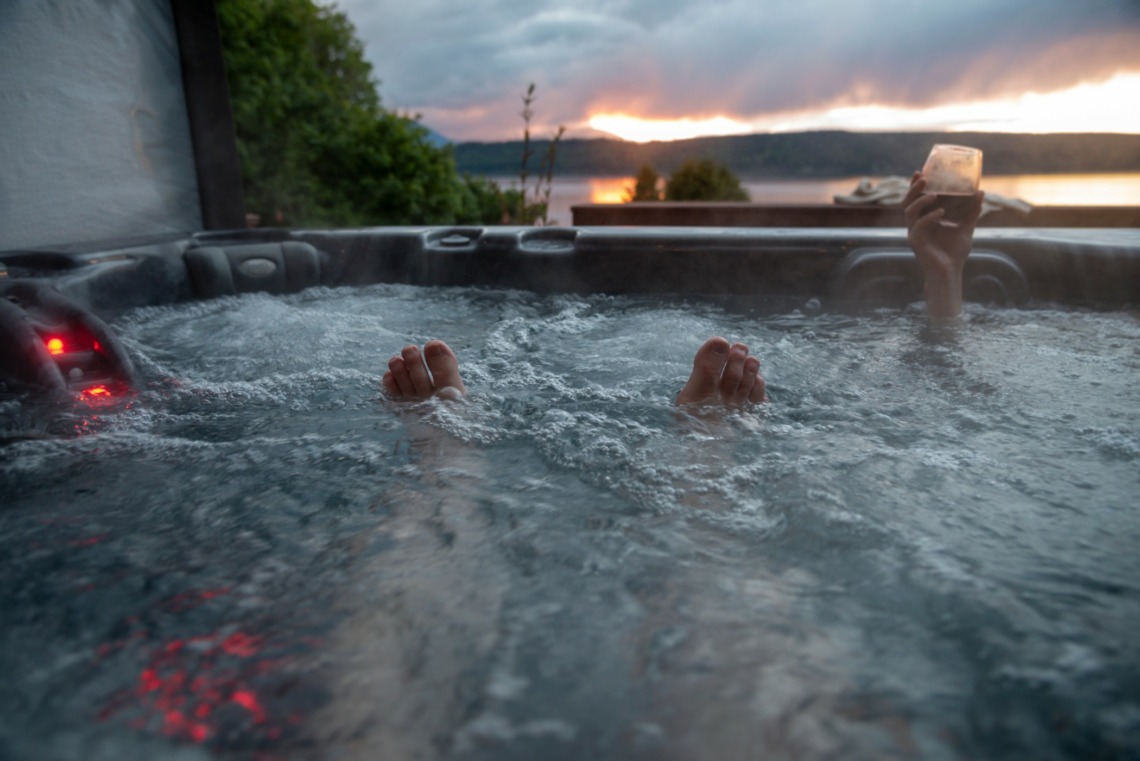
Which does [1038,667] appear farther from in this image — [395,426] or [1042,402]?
[395,426]

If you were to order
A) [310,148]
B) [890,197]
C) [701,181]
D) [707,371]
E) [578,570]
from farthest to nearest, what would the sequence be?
[701,181], [310,148], [890,197], [707,371], [578,570]

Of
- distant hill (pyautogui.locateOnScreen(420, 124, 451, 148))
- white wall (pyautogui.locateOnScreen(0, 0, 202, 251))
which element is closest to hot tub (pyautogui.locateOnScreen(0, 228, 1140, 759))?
white wall (pyautogui.locateOnScreen(0, 0, 202, 251))

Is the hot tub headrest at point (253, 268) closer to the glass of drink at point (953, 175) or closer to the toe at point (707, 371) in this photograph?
the toe at point (707, 371)

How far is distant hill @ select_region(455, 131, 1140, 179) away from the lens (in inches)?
190

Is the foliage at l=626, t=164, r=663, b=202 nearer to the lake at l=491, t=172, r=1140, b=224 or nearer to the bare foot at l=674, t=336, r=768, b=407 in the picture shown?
the lake at l=491, t=172, r=1140, b=224

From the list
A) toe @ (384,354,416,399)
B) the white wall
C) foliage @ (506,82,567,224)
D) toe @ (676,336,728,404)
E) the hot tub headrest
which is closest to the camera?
toe @ (676,336,728,404)

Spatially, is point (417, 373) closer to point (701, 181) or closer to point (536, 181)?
point (536, 181)

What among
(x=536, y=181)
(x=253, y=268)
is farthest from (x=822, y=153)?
(x=253, y=268)

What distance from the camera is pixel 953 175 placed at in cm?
182

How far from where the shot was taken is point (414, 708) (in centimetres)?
72

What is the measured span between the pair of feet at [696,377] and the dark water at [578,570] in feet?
0.19

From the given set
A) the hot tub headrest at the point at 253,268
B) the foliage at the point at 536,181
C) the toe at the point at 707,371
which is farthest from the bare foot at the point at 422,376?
the foliage at the point at 536,181

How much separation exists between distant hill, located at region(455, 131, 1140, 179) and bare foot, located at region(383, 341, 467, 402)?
1.73m

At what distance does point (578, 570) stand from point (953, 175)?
1514 mm
